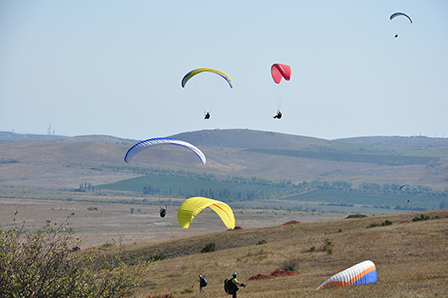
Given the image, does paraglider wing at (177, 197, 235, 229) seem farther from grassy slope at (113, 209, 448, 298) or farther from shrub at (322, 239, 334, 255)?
shrub at (322, 239, 334, 255)

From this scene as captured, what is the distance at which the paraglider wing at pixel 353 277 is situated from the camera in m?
24.3

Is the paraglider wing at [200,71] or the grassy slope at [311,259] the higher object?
the paraglider wing at [200,71]

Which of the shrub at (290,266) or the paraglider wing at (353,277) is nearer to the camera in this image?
the paraglider wing at (353,277)

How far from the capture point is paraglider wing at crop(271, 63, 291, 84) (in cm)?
3838

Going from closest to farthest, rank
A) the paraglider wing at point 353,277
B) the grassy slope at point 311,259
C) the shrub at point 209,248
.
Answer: the paraglider wing at point 353,277 < the grassy slope at point 311,259 < the shrub at point 209,248

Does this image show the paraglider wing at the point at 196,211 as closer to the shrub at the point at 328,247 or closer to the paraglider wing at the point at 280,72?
the paraglider wing at the point at 280,72

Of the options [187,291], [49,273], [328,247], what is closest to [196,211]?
[187,291]

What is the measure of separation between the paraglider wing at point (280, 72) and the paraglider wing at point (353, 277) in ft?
58.3

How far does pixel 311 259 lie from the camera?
4203cm

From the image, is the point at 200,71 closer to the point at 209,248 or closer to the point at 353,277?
the point at 353,277

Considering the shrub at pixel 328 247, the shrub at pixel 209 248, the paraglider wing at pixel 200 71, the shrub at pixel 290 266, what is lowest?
the shrub at pixel 209 248

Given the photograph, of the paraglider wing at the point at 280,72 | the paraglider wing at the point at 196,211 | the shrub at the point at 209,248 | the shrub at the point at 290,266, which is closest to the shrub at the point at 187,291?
the paraglider wing at the point at 196,211

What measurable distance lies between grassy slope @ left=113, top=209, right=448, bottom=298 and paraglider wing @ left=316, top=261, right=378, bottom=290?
2.28 ft

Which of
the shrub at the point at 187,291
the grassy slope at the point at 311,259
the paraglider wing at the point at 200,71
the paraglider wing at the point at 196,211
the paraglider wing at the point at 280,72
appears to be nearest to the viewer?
the grassy slope at the point at 311,259
